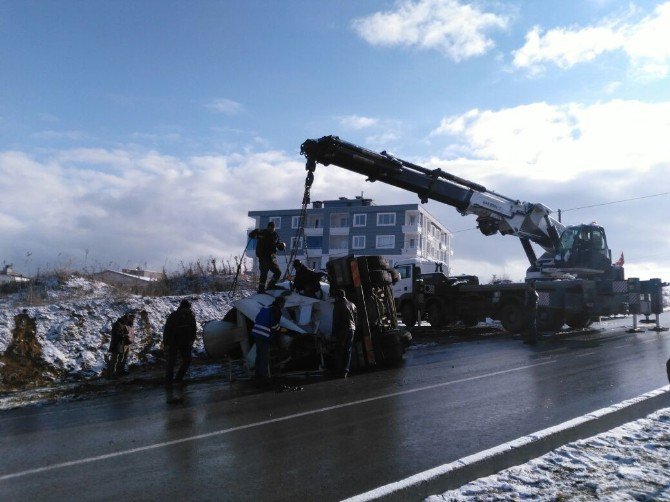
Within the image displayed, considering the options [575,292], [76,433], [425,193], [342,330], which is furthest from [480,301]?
[76,433]

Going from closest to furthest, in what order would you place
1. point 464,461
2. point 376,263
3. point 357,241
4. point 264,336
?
point 464,461 → point 264,336 → point 376,263 → point 357,241

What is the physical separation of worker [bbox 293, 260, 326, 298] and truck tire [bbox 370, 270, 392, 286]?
1.18 metres

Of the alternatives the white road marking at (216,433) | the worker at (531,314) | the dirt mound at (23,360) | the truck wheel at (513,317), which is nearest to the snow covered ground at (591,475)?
the white road marking at (216,433)

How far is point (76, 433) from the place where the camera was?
7324 millimetres

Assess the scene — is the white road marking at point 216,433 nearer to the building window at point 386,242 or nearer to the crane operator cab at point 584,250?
the crane operator cab at point 584,250

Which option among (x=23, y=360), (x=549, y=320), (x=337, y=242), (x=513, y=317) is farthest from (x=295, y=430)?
(x=337, y=242)

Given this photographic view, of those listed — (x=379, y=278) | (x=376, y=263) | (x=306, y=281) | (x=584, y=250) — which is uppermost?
(x=584, y=250)

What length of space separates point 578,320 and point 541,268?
221cm

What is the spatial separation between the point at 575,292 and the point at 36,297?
54.1ft

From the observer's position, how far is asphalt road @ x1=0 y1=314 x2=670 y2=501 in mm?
5105

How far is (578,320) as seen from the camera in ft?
66.5

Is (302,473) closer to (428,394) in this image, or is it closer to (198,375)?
(428,394)

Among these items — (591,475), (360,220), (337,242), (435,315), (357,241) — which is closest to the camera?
(591,475)

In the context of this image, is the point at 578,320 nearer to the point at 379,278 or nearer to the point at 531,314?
the point at 531,314
